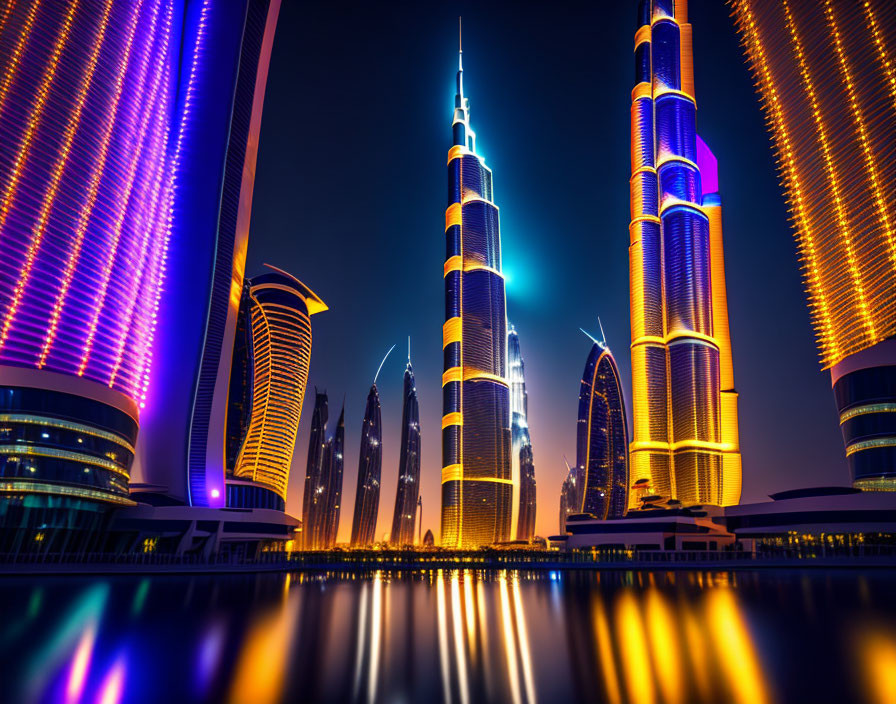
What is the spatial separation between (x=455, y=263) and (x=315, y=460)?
76.9 metres

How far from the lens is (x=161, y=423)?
77.2 meters

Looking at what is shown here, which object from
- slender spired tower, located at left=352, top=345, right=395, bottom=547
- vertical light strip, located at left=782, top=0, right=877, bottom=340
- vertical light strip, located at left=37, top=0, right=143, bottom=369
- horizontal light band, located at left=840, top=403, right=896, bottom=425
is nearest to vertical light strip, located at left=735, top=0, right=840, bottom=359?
vertical light strip, located at left=782, top=0, right=877, bottom=340

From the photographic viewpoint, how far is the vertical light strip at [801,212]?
7519cm

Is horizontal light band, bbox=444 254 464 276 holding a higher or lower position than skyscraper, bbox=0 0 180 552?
higher

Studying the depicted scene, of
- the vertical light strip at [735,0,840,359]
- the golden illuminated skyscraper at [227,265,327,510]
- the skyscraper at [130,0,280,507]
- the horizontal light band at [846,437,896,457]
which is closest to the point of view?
the horizontal light band at [846,437,896,457]

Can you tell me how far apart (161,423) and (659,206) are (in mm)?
118163

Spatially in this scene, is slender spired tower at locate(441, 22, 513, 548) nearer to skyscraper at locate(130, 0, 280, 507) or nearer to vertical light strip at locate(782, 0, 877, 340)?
skyscraper at locate(130, 0, 280, 507)

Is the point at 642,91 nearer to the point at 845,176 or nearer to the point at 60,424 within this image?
the point at 845,176

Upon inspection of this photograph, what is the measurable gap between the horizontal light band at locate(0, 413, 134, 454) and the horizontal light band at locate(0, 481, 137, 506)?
16.2 ft

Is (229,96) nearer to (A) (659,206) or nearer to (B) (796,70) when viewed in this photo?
(B) (796,70)

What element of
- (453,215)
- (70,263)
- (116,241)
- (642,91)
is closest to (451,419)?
(453,215)

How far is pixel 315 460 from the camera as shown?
18950cm

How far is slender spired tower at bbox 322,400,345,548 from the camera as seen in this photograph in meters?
186

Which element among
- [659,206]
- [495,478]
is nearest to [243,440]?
[495,478]
